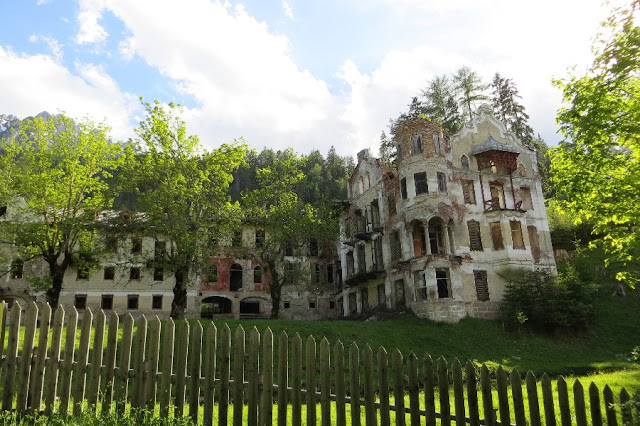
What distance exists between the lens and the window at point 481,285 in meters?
32.7

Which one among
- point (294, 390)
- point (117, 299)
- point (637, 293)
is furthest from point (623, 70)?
point (117, 299)

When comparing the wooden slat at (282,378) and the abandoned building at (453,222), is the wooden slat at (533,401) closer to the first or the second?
the wooden slat at (282,378)

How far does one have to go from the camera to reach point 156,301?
4053 cm

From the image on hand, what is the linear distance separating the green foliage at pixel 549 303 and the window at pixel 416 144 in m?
11.6

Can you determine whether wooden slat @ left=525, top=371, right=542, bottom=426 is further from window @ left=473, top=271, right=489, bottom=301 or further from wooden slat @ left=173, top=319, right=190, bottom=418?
window @ left=473, top=271, right=489, bottom=301

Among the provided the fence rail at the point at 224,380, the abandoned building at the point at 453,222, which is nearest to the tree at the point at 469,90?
the abandoned building at the point at 453,222

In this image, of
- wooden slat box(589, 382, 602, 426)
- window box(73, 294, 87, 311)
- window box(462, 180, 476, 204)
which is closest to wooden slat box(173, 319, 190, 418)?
wooden slat box(589, 382, 602, 426)

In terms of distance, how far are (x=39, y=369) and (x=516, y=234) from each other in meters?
33.0

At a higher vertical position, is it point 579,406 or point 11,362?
point 11,362

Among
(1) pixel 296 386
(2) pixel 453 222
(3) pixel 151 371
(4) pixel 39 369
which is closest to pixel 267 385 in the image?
(1) pixel 296 386

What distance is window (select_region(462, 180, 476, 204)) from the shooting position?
3488 centimetres

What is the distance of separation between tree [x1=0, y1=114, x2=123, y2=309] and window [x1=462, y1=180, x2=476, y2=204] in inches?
951

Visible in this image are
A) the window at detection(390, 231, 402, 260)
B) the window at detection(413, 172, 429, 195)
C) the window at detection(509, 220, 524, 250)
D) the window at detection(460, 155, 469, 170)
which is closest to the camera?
the window at detection(413, 172, 429, 195)

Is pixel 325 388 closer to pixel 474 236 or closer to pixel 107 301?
pixel 474 236
